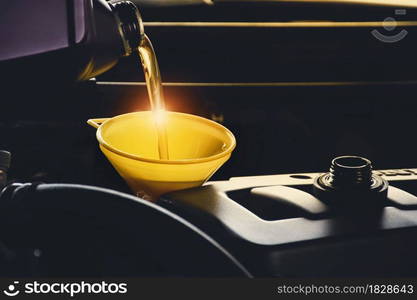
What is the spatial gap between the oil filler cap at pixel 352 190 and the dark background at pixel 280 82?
1.56ft

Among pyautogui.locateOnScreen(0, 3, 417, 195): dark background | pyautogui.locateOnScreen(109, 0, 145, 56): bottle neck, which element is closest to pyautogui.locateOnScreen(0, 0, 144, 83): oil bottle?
pyautogui.locateOnScreen(109, 0, 145, 56): bottle neck

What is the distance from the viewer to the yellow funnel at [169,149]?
757mm

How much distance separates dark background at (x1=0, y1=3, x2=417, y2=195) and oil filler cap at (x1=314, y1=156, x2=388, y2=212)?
0.48 metres

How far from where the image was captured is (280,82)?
1.29 m

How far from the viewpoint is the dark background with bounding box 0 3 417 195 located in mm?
1252

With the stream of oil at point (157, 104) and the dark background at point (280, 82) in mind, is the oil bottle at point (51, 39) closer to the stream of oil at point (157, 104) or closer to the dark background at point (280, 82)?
the stream of oil at point (157, 104)

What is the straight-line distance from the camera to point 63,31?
24.5 inches

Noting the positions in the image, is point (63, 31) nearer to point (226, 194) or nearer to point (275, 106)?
point (226, 194)

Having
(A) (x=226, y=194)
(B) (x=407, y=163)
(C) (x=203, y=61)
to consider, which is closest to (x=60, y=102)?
(C) (x=203, y=61)

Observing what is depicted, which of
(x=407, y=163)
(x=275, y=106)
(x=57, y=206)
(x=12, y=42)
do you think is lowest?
(x=407, y=163)

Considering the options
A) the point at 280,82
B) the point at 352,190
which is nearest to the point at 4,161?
the point at 352,190

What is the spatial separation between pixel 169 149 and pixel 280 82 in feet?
1.41

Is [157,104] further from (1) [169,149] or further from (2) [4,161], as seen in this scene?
(2) [4,161]

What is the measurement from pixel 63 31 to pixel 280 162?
→ 68 centimetres
